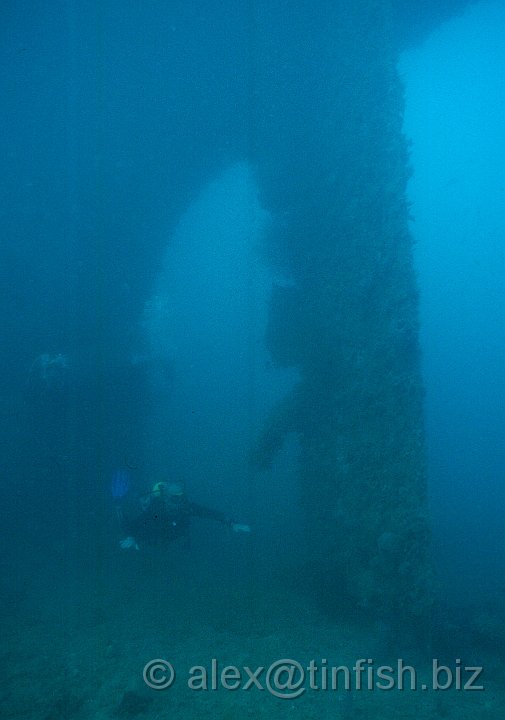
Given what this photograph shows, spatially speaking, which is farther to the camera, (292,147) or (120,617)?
(292,147)

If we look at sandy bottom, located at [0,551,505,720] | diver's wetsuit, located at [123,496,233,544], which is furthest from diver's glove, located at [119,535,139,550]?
sandy bottom, located at [0,551,505,720]

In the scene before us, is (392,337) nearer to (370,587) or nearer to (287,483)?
(370,587)

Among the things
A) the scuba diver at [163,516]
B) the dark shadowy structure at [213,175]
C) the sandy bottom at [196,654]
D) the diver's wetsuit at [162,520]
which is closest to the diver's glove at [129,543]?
the scuba diver at [163,516]

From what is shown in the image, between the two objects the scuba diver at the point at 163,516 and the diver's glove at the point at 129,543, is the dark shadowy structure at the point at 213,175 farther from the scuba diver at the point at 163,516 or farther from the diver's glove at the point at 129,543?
the diver's glove at the point at 129,543

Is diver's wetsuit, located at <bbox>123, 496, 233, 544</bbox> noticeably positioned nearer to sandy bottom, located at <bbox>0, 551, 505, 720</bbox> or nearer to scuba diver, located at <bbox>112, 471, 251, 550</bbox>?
scuba diver, located at <bbox>112, 471, 251, 550</bbox>

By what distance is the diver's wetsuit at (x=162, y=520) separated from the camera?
17.9 ft

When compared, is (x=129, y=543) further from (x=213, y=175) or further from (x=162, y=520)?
(x=213, y=175)

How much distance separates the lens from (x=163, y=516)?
5449mm

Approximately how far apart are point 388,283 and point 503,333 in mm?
68149

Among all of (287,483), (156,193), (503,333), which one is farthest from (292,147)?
(503,333)

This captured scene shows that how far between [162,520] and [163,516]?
0.05m

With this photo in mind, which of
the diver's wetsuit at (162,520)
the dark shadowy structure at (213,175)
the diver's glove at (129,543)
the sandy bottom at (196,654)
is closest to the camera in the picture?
the sandy bottom at (196,654)

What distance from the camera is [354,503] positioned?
4898 mm

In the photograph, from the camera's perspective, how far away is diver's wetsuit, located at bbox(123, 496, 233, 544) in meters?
5.45
